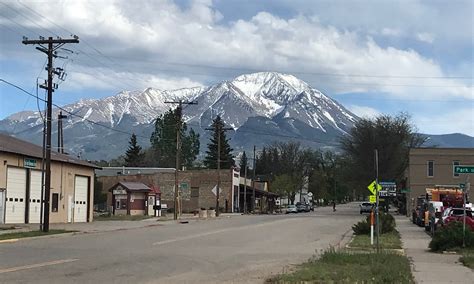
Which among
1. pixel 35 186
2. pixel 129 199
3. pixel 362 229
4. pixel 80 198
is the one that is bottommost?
pixel 362 229

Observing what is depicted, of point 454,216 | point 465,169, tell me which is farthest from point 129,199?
point 465,169

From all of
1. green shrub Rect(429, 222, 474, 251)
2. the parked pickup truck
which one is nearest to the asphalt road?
green shrub Rect(429, 222, 474, 251)

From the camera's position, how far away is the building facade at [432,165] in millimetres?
A: 78000

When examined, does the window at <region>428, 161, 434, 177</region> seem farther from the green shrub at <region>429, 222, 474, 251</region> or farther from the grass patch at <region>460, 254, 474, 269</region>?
the grass patch at <region>460, 254, 474, 269</region>

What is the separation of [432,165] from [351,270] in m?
67.2

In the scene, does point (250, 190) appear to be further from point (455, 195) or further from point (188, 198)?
point (455, 195)

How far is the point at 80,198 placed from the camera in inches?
1991

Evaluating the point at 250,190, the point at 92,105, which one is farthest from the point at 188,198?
the point at 92,105

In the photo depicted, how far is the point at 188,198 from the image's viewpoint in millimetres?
88438

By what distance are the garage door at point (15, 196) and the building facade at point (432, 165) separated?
49.9 m

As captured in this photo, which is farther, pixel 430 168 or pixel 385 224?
pixel 430 168

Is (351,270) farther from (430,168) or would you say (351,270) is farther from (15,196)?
(430,168)

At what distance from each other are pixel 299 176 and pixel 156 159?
30857 mm

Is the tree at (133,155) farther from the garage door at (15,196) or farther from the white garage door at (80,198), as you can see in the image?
the garage door at (15,196)
